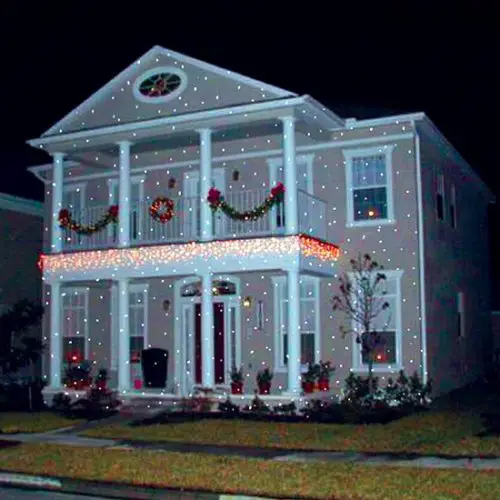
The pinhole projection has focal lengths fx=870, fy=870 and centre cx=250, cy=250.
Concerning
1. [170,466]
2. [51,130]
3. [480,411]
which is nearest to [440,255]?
[480,411]

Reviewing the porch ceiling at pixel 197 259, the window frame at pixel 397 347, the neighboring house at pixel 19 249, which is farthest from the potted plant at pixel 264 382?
the neighboring house at pixel 19 249

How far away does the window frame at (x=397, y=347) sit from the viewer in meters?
19.4

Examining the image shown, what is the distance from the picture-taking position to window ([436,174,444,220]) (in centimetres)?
2133

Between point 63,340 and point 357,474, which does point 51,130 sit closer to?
point 63,340

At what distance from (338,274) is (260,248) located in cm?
252

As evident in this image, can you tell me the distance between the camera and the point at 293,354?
18.2 m

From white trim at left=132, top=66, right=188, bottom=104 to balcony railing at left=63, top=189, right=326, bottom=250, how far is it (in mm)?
2400

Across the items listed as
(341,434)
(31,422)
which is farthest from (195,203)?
(341,434)

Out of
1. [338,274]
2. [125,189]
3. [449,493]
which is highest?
[125,189]

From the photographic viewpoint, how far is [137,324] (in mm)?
22500

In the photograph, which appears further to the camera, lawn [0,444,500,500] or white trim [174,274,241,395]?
white trim [174,274,241,395]

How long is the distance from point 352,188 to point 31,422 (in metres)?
8.83

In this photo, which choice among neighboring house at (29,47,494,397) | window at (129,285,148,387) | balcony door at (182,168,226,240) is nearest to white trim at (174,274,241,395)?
neighboring house at (29,47,494,397)

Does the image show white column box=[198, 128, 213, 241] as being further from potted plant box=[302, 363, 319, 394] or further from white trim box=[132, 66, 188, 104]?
potted plant box=[302, 363, 319, 394]
